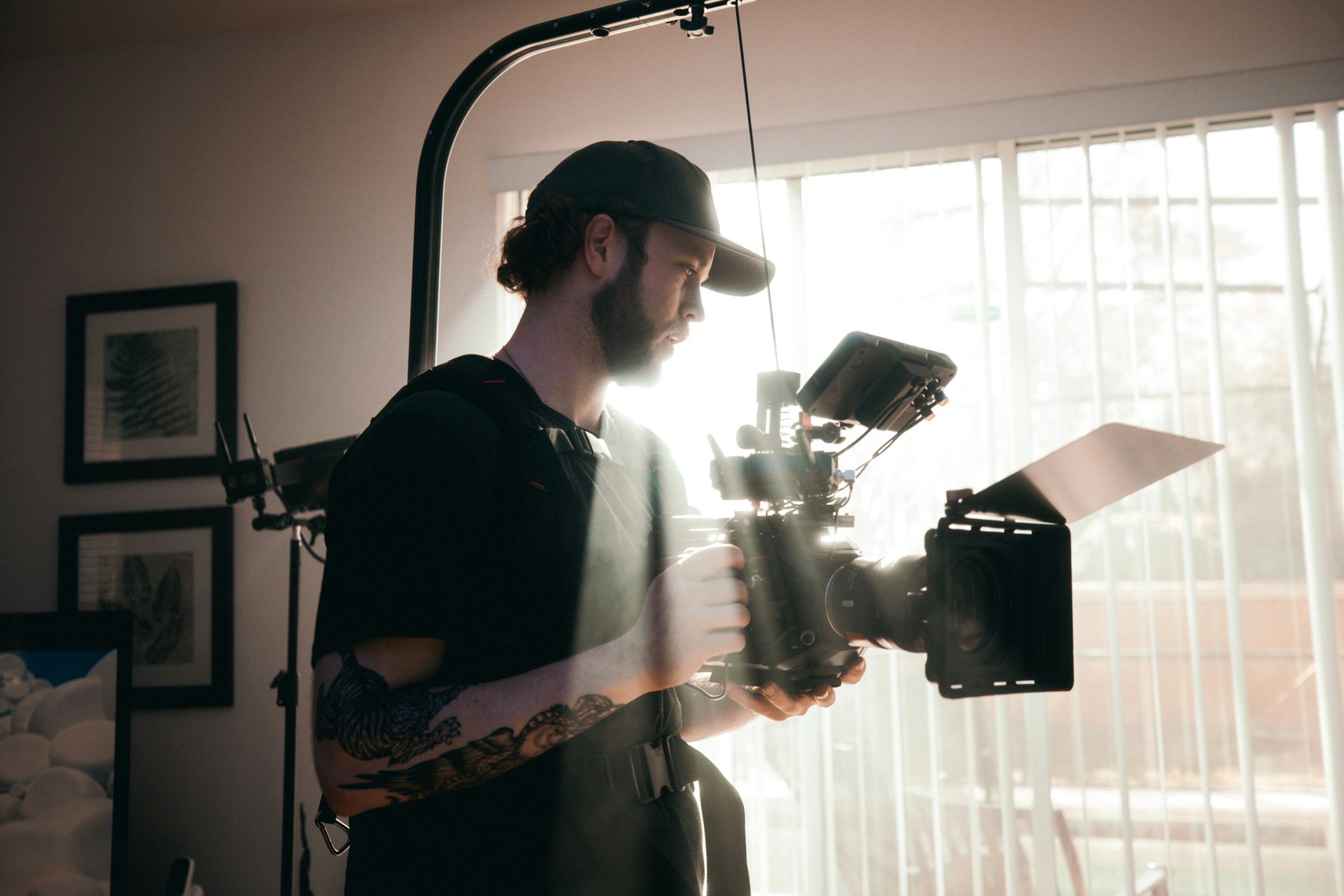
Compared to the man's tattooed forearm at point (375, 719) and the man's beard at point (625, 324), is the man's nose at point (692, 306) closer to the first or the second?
the man's beard at point (625, 324)

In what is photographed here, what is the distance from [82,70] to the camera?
2629 millimetres

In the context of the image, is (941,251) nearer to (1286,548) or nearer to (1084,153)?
(1084,153)

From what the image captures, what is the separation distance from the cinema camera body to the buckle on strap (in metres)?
0.11

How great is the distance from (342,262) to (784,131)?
49.9 inches

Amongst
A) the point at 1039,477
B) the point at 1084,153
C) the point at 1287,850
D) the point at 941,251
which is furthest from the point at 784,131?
the point at 1287,850

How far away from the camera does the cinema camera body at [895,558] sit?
74 centimetres

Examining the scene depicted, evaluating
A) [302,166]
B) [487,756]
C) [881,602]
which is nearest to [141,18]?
[302,166]

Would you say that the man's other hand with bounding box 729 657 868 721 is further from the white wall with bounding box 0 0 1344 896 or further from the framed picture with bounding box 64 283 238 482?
the framed picture with bounding box 64 283 238 482

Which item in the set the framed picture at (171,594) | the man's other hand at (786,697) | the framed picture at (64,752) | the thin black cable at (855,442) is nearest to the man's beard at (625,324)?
the thin black cable at (855,442)

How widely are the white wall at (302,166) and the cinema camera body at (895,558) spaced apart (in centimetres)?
163

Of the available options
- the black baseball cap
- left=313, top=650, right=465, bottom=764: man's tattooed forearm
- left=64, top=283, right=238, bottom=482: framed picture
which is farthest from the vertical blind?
left=313, top=650, right=465, bottom=764: man's tattooed forearm

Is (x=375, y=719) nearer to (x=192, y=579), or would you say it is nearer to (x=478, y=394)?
(x=478, y=394)

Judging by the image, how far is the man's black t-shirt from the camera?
0.76 metres

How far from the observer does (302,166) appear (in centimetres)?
250
